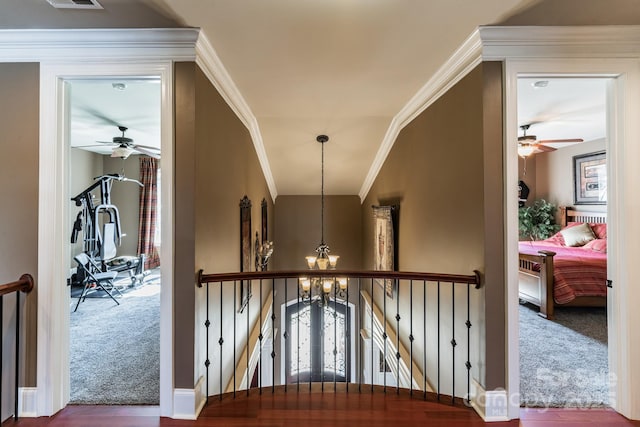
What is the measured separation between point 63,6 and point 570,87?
4406 mm

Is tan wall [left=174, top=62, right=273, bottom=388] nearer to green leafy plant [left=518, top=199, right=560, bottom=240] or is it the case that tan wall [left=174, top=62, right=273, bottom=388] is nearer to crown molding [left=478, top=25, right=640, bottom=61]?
crown molding [left=478, top=25, right=640, bottom=61]

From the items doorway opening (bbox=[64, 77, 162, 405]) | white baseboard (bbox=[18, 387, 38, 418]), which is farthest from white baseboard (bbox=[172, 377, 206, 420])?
white baseboard (bbox=[18, 387, 38, 418])

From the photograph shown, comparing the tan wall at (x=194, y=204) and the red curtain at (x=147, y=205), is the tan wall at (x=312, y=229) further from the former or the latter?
the tan wall at (x=194, y=204)

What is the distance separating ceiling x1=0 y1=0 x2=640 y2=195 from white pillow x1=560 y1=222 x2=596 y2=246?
272 cm

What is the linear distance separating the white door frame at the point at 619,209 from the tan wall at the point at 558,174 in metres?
4.83

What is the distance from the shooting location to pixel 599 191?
543 centimetres

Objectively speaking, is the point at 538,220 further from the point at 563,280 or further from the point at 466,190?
the point at 466,190

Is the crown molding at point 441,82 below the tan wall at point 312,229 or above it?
above

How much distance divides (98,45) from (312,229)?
5156mm

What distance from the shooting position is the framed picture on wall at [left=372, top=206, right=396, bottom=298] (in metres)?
3.96

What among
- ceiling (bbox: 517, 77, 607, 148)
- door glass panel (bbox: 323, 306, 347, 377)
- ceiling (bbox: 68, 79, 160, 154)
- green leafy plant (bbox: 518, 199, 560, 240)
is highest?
ceiling (bbox: 517, 77, 607, 148)

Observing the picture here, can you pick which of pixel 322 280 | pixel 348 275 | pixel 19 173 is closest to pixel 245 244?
pixel 322 280

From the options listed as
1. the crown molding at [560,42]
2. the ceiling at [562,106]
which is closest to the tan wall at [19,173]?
the crown molding at [560,42]

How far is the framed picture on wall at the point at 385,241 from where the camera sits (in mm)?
3955
